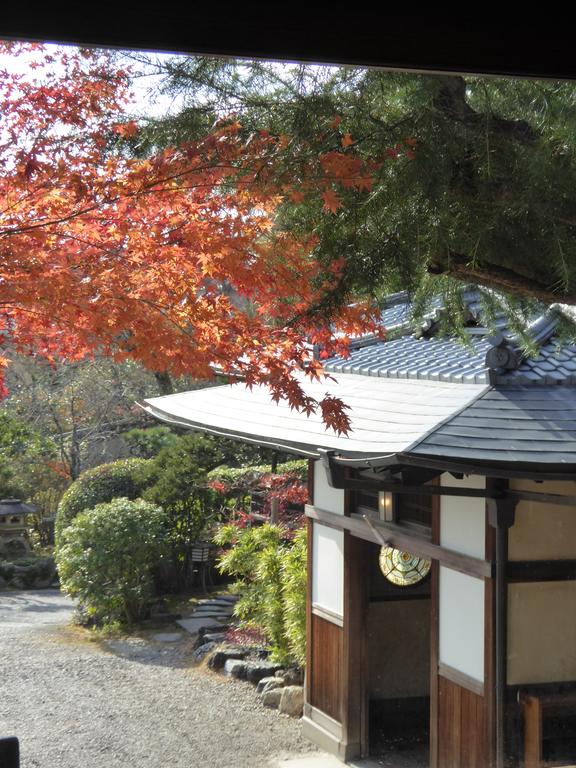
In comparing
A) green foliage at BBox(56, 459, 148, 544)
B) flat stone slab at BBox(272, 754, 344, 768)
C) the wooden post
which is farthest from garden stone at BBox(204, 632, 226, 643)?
the wooden post

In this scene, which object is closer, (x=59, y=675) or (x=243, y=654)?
(x=59, y=675)

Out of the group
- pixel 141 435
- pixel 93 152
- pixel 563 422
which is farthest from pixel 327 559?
pixel 141 435

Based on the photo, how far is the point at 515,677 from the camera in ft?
11.8

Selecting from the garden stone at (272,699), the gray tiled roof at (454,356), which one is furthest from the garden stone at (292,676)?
the gray tiled roof at (454,356)

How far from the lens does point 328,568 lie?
512cm

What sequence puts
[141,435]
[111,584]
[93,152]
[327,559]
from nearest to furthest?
1. [93,152]
2. [327,559]
3. [111,584]
4. [141,435]

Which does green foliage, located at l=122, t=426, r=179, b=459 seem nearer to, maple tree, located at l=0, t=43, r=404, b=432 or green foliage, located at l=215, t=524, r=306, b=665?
green foliage, located at l=215, t=524, r=306, b=665

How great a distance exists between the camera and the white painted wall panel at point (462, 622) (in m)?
3.72

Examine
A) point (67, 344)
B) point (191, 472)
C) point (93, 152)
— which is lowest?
point (191, 472)

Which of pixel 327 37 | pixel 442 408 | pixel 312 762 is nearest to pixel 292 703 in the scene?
pixel 312 762

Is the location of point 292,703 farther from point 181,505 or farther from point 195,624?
point 181,505

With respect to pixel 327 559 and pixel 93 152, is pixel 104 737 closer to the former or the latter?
pixel 327 559

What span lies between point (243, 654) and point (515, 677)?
3257 mm

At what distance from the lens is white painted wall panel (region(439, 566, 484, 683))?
12.2ft
